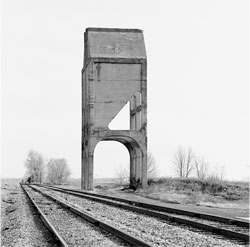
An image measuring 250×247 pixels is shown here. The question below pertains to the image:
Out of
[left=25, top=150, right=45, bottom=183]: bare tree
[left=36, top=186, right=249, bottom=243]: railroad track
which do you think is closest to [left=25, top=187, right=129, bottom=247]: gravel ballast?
[left=36, top=186, right=249, bottom=243]: railroad track

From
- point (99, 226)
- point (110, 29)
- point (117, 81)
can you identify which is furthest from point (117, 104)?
point (99, 226)

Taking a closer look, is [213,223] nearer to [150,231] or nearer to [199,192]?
[150,231]

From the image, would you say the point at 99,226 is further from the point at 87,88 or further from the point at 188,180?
the point at 87,88

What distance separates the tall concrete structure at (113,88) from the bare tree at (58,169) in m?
76.1

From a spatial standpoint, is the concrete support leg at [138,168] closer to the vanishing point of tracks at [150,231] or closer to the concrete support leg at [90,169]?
the concrete support leg at [90,169]

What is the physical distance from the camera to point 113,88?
38.8 m

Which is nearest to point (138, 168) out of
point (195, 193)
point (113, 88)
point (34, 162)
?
point (113, 88)

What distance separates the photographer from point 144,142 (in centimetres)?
3847

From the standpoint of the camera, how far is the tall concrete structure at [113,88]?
38.3 metres

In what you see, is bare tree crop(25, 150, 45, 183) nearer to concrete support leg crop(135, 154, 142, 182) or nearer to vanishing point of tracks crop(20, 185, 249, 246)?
concrete support leg crop(135, 154, 142, 182)

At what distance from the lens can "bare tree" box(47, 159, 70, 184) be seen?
116581 mm

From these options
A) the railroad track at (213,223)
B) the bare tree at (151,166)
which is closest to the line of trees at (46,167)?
the bare tree at (151,166)

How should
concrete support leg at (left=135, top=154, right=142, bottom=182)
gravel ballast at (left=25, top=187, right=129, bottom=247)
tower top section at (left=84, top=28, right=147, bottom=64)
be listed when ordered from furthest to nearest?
tower top section at (left=84, top=28, right=147, bottom=64)
concrete support leg at (left=135, top=154, right=142, bottom=182)
gravel ballast at (left=25, top=187, right=129, bottom=247)

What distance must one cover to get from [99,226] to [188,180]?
23927 mm
